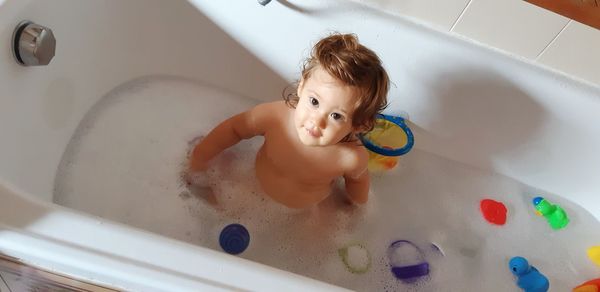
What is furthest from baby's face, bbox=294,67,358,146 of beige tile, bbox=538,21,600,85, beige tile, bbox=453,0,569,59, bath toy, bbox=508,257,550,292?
bath toy, bbox=508,257,550,292

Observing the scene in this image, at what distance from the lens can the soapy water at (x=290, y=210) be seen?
117 centimetres

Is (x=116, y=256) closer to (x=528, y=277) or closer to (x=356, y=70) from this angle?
(x=356, y=70)

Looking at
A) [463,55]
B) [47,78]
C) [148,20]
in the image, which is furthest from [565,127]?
→ [47,78]

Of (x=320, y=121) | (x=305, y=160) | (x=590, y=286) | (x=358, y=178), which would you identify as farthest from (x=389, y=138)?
(x=590, y=286)

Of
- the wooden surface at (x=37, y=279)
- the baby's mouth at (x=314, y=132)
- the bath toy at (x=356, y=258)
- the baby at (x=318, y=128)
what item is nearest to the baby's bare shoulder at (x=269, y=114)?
the baby at (x=318, y=128)

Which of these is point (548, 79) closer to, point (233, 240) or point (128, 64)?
point (233, 240)

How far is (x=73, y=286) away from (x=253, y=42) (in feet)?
2.23

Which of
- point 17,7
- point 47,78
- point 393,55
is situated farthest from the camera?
point 393,55

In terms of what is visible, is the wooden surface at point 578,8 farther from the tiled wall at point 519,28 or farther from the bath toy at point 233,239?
the bath toy at point 233,239

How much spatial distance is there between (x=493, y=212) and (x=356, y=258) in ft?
1.27

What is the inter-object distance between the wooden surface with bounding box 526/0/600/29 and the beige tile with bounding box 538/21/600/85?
0.04 ft

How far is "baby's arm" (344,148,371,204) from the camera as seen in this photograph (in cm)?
107

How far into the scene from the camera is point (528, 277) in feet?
4.16

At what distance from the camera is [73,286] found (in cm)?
77
